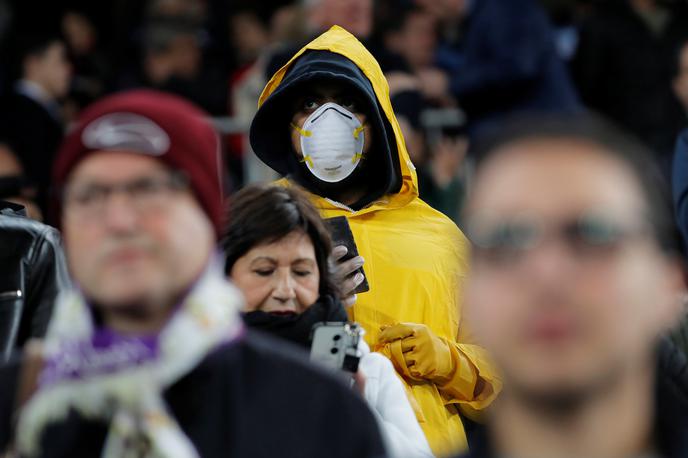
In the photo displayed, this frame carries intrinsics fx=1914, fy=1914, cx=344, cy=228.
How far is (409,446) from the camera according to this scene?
4.58 m

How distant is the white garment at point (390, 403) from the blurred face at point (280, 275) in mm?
342

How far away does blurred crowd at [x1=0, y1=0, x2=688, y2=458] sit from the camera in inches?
104

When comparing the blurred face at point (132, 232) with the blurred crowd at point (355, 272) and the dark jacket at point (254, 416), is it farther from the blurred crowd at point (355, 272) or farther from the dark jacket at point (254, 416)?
the dark jacket at point (254, 416)

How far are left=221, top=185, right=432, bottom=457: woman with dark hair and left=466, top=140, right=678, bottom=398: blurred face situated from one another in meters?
2.21

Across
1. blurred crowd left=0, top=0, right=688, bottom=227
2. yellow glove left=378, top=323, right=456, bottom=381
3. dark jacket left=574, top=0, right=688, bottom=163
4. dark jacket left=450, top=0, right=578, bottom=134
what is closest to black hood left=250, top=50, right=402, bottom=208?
yellow glove left=378, top=323, right=456, bottom=381

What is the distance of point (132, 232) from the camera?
320 cm

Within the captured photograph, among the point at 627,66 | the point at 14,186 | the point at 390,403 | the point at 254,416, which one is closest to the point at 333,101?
the point at 390,403

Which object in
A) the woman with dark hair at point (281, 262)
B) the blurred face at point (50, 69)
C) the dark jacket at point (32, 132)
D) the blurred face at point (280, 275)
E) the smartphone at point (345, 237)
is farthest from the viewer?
the blurred face at point (50, 69)

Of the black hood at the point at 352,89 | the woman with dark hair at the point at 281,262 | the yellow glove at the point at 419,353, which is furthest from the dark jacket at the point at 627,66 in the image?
the woman with dark hair at the point at 281,262

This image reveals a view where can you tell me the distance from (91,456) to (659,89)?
7524mm

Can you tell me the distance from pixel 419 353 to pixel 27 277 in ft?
3.62

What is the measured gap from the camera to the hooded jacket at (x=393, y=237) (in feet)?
18.2

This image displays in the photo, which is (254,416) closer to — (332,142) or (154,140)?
(154,140)

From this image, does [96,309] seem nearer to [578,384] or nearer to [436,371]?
[578,384]
